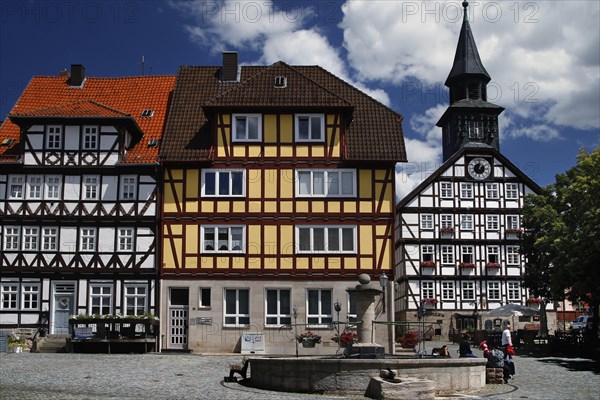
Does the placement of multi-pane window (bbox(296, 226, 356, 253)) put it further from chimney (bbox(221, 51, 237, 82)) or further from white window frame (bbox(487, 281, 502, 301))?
white window frame (bbox(487, 281, 502, 301))

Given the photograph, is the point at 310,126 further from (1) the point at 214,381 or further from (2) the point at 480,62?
(2) the point at 480,62

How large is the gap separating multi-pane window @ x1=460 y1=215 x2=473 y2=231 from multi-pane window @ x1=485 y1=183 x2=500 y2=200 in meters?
1.89

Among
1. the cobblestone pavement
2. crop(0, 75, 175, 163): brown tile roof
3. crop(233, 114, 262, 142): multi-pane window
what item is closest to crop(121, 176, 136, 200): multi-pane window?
crop(0, 75, 175, 163): brown tile roof

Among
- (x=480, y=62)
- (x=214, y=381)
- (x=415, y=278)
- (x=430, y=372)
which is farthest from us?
(x=480, y=62)

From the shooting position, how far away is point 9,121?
40469 millimetres

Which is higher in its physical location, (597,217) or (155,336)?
(597,217)

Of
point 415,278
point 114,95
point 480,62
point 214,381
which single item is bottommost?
point 214,381

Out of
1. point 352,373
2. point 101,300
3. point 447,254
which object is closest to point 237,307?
point 101,300

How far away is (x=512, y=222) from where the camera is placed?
56.7 meters

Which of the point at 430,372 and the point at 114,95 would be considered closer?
the point at 430,372

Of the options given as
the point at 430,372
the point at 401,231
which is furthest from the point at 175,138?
the point at 401,231

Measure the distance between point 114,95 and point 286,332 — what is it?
50.8 ft

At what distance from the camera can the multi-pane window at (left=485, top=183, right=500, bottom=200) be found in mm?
56688

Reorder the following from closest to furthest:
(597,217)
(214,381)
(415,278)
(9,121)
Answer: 1. (214,381)
2. (597,217)
3. (9,121)
4. (415,278)
